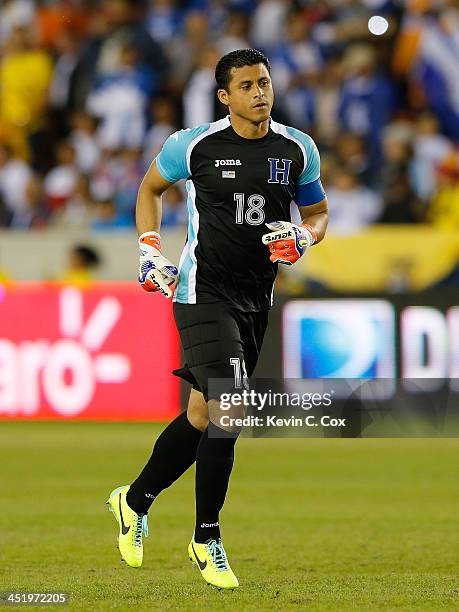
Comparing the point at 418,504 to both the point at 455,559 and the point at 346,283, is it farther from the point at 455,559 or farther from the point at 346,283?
the point at 346,283

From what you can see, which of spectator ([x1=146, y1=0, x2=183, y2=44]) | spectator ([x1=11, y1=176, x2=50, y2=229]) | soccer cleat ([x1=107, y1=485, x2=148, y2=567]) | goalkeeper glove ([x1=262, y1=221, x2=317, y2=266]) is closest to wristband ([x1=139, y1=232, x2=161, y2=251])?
goalkeeper glove ([x1=262, y1=221, x2=317, y2=266])

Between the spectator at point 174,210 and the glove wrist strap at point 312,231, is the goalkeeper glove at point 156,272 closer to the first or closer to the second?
the glove wrist strap at point 312,231

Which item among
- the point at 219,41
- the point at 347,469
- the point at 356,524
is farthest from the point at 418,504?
the point at 219,41

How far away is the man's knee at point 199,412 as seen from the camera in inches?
237

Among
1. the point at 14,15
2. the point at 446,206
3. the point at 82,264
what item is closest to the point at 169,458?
the point at 82,264

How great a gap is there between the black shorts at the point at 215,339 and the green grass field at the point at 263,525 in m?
0.93

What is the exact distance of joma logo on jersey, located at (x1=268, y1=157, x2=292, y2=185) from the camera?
593 cm

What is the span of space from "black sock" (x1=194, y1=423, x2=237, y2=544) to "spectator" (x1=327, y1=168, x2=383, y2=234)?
27.9ft

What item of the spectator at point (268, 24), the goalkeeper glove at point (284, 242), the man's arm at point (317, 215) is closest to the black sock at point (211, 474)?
the goalkeeper glove at point (284, 242)

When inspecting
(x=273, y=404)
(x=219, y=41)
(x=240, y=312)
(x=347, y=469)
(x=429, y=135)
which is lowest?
(x=347, y=469)

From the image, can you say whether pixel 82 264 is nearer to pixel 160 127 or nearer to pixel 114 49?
pixel 160 127

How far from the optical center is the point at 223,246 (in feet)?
19.5

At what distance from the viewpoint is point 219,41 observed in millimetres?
15773

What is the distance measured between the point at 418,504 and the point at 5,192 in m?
8.90
